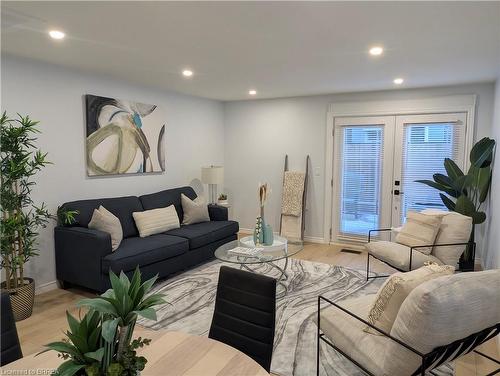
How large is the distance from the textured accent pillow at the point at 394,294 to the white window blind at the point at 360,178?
3.50 metres

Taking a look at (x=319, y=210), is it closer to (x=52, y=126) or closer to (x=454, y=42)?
(x=454, y=42)

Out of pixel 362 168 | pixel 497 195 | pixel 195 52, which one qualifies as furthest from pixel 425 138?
pixel 195 52

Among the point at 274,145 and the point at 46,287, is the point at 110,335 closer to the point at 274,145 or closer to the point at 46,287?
the point at 46,287

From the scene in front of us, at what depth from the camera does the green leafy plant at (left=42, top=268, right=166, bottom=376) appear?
1.00 metres

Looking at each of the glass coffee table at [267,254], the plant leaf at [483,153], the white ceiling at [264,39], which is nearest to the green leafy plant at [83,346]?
the white ceiling at [264,39]

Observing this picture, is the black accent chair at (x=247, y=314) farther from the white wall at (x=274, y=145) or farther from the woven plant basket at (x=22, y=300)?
the white wall at (x=274, y=145)

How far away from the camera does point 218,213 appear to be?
537 cm

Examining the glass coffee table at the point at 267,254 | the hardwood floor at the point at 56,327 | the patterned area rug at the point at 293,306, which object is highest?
the glass coffee table at the point at 267,254

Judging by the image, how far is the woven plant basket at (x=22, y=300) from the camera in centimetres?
317

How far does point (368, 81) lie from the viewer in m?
4.53

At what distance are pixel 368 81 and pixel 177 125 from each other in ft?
9.55

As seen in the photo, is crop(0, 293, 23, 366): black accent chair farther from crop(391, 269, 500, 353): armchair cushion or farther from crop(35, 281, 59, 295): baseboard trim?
crop(35, 281, 59, 295): baseboard trim

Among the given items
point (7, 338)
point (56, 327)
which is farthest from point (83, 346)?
point (56, 327)

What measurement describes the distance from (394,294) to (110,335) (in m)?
1.56
